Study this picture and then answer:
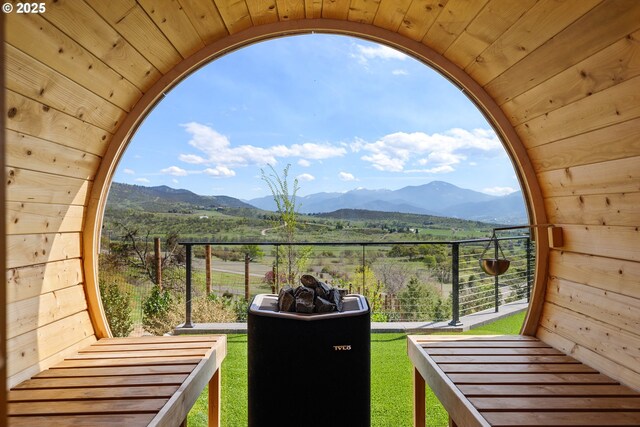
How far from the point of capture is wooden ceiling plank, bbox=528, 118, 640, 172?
5.38ft

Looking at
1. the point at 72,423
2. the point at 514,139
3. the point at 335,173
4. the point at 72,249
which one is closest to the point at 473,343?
the point at 514,139

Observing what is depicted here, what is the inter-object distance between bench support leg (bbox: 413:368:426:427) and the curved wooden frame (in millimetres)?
754

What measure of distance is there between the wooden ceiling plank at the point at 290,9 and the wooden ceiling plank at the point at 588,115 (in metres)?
1.43

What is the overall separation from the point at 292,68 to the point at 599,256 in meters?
10.5

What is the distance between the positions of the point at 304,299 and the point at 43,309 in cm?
127

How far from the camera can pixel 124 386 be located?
1.77 m

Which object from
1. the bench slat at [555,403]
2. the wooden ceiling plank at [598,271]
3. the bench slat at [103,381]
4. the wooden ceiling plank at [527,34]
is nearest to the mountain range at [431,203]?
the wooden ceiling plank at [598,271]

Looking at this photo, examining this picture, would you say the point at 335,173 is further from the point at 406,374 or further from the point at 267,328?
the point at 267,328

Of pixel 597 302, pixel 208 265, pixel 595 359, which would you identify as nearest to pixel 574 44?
pixel 597 302

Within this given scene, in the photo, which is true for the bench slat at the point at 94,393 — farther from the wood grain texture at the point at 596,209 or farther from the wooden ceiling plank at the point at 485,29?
the wooden ceiling plank at the point at 485,29

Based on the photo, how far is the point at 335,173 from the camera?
11.9 m

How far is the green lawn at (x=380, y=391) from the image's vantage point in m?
2.48

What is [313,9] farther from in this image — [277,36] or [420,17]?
[420,17]

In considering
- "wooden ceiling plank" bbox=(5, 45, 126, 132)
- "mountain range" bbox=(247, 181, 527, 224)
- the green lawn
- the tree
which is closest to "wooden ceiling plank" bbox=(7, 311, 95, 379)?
the green lawn
